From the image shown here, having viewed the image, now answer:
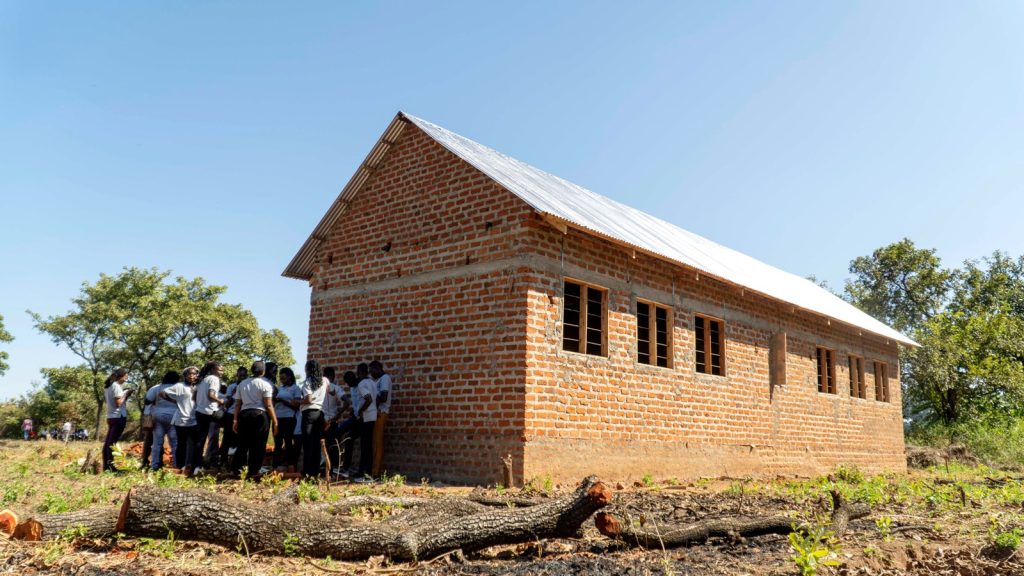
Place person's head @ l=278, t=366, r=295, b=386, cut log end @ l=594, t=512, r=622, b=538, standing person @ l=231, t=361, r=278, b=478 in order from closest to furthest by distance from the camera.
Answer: cut log end @ l=594, t=512, r=622, b=538
standing person @ l=231, t=361, r=278, b=478
person's head @ l=278, t=366, r=295, b=386

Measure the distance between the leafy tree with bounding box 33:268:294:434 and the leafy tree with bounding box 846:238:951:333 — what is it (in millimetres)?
34488

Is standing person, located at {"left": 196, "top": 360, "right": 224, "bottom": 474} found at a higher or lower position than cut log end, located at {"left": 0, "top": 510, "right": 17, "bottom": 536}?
higher

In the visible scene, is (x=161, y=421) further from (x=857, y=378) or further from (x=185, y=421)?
(x=857, y=378)

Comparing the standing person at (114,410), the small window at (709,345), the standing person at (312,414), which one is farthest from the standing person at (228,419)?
the small window at (709,345)

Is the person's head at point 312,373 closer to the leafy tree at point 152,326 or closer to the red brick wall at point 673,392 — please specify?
the red brick wall at point 673,392

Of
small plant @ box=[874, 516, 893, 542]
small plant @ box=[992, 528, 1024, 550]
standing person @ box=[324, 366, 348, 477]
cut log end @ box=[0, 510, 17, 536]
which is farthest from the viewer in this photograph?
standing person @ box=[324, 366, 348, 477]

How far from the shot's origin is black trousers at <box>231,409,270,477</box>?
30.5ft

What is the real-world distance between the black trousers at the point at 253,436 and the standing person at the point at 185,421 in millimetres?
855

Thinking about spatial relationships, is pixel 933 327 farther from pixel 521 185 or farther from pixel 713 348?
pixel 521 185

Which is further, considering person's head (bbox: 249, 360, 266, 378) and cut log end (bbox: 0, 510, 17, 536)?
person's head (bbox: 249, 360, 266, 378)

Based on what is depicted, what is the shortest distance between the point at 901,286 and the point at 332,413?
134 feet

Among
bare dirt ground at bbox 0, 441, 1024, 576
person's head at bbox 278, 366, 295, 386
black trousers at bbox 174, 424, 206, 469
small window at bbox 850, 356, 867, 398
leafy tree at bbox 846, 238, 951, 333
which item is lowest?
bare dirt ground at bbox 0, 441, 1024, 576

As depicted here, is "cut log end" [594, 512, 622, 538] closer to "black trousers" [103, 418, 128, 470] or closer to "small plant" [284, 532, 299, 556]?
"small plant" [284, 532, 299, 556]

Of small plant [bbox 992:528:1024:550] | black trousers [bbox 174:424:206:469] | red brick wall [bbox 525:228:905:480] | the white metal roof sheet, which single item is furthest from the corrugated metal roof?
small plant [bbox 992:528:1024:550]
